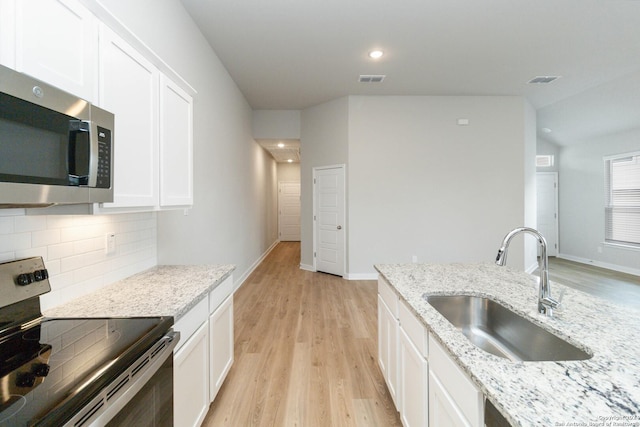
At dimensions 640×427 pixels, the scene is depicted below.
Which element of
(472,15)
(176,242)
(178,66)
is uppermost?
(472,15)

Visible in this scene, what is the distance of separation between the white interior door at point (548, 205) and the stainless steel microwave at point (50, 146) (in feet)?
28.0

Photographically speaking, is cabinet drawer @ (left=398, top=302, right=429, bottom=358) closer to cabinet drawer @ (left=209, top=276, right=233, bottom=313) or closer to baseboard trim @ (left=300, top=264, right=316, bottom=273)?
cabinet drawer @ (left=209, top=276, right=233, bottom=313)

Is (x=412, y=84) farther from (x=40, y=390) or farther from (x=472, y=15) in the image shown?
(x=40, y=390)

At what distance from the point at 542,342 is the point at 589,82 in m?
5.22

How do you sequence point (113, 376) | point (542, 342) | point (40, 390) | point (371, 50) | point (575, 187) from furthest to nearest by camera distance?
point (575, 187) < point (371, 50) < point (542, 342) < point (113, 376) < point (40, 390)

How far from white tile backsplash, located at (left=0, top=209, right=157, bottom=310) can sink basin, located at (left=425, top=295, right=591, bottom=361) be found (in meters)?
1.86

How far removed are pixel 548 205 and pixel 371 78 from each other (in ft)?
19.3

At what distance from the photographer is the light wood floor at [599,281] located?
13.9ft

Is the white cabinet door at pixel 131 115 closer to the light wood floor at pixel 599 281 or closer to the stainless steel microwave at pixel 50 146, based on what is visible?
the stainless steel microwave at pixel 50 146

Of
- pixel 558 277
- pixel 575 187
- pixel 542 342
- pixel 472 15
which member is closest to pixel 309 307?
pixel 542 342

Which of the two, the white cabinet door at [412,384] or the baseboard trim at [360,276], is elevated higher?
the white cabinet door at [412,384]

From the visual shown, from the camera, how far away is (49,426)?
64cm

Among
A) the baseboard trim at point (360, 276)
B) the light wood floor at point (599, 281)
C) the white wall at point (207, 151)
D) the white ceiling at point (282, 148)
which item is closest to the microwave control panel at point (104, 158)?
the white wall at point (207, 151)

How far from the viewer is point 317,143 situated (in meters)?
5.47
